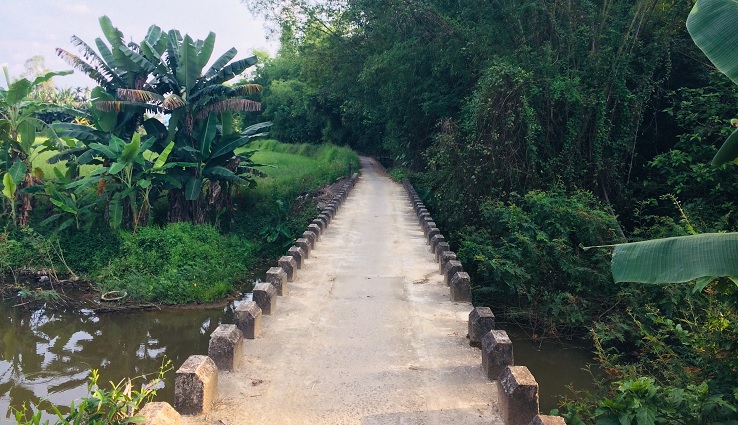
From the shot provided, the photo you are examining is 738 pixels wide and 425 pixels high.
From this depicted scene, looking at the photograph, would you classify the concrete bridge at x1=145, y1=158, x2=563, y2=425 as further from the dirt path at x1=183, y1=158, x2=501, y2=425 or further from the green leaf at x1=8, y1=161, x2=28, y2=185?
the green leaf at x1=8, y1=161, x2=28, y2=185

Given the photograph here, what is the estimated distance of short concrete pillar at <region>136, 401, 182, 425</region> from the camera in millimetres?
3876

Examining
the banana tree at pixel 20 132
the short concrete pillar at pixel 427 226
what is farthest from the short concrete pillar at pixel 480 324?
the banana tree at pixel 20 132

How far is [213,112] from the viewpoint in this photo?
15.0m

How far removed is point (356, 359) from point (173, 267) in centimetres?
921

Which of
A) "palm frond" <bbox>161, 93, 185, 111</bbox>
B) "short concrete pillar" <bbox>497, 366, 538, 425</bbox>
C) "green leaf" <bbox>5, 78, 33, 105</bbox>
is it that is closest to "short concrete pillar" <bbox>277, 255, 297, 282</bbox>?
"short concrete pillar" <bbox>497, 366, 538, 425</bbox>

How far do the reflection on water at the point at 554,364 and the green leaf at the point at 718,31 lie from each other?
559 centimetres

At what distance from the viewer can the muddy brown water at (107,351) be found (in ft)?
29.6

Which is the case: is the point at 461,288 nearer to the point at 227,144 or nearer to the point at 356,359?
the point at 356,359

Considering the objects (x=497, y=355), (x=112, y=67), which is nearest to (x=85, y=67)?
(x=112, y=67)

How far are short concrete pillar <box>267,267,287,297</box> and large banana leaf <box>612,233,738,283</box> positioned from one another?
4538mm

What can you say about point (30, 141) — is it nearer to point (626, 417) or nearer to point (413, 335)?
point (413, 335)

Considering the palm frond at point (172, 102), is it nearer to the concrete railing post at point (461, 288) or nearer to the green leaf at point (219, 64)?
the green leaf at point (219, 64)

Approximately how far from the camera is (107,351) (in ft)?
35.3

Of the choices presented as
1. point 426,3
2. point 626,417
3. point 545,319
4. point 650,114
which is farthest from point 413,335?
point 426,3
